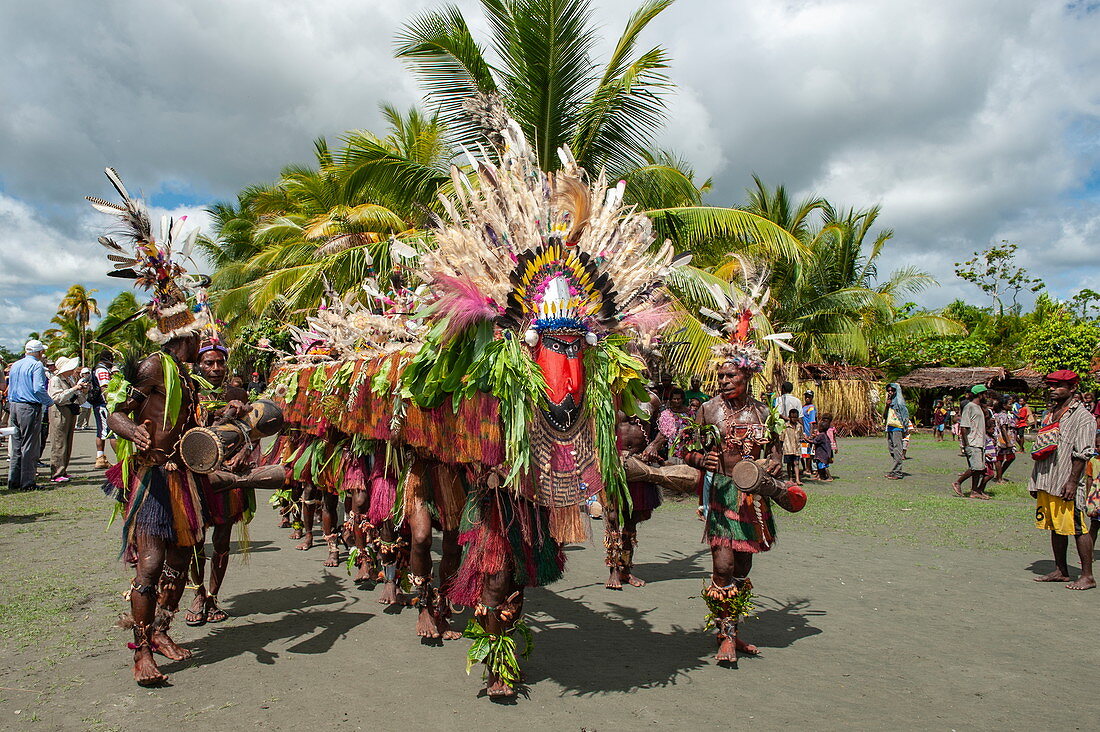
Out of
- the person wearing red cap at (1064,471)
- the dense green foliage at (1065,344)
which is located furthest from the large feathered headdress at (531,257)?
the dense green foliage at (1065,344)

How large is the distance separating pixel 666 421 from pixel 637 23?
A: 23.5 feet

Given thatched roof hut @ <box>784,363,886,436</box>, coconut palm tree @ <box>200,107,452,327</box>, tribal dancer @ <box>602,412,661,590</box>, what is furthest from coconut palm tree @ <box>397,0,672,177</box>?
thatched roof hut @ <box>784,363,886,436</box>

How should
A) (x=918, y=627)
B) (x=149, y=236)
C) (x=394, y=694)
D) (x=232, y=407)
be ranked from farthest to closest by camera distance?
(x=918, y=627)
(x=232, y=407)
(x=149, y=236)
(x=394, y=694)

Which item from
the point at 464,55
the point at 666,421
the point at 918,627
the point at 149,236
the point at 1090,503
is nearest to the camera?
the point at 149,236

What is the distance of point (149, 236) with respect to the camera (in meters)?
4.53

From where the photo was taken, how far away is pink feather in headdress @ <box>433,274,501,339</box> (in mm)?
3924

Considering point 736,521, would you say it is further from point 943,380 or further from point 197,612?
point 943,380

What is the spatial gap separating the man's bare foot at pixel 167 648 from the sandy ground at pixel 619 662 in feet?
0.22

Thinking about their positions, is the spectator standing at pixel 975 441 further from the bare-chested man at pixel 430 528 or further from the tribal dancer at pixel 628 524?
the bare-chested man at pixel 430 528

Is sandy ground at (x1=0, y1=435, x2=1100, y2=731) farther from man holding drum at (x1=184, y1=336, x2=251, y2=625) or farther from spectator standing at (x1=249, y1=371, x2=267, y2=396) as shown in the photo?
spectator standing at (x1=249, y1=371, x2=267, y2=396)

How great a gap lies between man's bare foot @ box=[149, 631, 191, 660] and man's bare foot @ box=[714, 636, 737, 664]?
132 inches

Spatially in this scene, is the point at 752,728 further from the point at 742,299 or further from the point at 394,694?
the point at 742,299

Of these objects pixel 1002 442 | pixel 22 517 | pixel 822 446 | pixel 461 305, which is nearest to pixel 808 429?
pixel 822 446

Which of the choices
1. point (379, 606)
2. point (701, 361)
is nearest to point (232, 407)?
point (379, 606)
